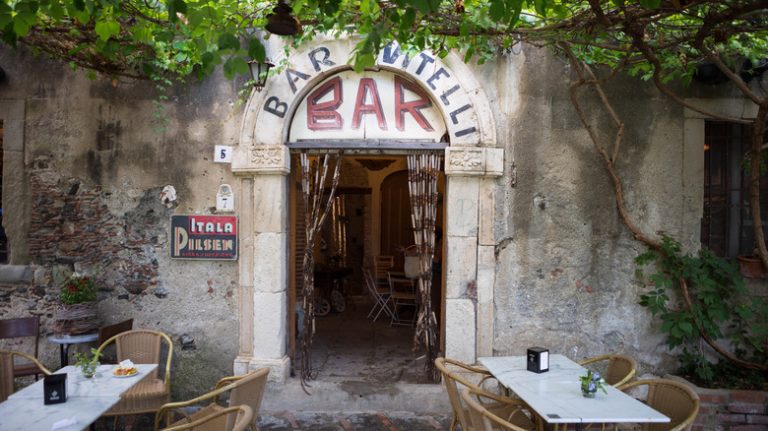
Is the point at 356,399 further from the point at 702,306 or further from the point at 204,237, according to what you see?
the point at 702,306

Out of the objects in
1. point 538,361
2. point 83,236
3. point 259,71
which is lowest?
point 538,361

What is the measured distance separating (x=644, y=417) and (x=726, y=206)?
2930 mm

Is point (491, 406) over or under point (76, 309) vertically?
Result: under

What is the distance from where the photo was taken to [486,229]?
459cm

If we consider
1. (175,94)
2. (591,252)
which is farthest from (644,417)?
(175,94)

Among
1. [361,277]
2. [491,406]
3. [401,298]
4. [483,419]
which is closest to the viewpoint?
[483,419]

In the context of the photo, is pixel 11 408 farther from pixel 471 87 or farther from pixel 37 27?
pixel 471 87

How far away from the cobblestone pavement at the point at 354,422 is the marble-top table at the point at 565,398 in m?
0.99

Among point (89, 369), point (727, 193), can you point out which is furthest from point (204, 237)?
point (727, 193)

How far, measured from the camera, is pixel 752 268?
4.48 metres

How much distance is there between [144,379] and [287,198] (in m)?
1.88

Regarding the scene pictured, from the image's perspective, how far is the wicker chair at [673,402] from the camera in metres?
2.94

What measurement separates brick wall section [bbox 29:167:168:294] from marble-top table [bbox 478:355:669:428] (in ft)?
10.8

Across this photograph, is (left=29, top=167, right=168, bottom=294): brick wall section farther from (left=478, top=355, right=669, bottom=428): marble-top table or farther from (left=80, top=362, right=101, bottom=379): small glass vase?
(left=478, top=355, right=669, bottom=428): marble-top table
